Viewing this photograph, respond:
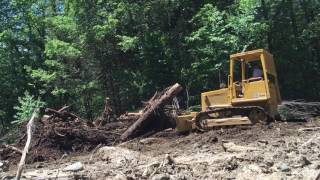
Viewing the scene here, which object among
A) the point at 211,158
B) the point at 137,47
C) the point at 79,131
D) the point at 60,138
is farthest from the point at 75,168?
the point at 137,47

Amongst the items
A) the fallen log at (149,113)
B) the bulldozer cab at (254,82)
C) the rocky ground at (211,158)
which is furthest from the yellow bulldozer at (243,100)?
the fallen log at (149,113)

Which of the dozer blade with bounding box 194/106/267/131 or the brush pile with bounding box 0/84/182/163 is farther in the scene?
the dozer blade with bounding box 194/106/267/131

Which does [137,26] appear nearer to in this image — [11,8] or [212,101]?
[11,8]

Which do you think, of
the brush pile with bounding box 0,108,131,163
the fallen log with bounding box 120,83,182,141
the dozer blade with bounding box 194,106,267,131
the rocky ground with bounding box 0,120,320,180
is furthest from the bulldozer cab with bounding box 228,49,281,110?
the brush pile with bounding box 0,108,131,163

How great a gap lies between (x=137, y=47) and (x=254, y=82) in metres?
17.5

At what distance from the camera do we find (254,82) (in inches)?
679

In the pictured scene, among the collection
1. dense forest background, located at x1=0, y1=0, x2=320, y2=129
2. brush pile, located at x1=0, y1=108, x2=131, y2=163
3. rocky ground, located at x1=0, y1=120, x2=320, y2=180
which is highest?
dense forest background, located at x1=0, y1=0, x2=320, y2=129

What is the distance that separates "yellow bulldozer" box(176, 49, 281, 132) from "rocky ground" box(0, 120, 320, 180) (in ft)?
1.78

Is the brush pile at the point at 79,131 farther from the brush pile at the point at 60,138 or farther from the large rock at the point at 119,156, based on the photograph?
the large rock at the point at 119,156

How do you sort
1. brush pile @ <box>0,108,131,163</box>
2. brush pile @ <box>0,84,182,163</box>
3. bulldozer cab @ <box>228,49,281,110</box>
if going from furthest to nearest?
bulldozer cab @ <box>228,49,281,110</box> → brush pile @ <box>0,84,182,163</box> → brush pile @ <box>0,108,131,163</box>

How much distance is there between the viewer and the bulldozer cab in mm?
17141

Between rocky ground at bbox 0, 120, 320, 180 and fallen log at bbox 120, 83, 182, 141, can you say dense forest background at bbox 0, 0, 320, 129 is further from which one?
rocky ground at bbox 0, 120, 320, 180

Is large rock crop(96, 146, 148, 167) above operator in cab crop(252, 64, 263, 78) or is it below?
below

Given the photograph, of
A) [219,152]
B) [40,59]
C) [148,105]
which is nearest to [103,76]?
[40,59]
